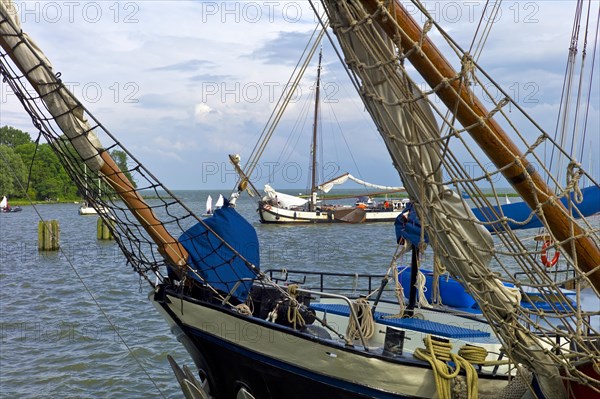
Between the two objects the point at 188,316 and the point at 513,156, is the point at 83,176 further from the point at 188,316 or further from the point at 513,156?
the point at 513,156

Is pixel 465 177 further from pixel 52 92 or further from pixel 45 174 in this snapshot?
pixel 45 174

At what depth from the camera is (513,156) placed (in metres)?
5.40

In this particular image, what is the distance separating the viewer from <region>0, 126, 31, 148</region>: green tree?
380 feet

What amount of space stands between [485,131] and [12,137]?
122 meters

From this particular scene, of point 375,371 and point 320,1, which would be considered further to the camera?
point 375,371

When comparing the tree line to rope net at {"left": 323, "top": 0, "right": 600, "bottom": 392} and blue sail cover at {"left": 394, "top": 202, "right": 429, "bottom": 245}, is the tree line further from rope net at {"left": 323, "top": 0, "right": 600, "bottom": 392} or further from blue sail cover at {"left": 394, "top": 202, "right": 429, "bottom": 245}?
rope net at {"left": 323, "top": 0, "right": 600, "bottom": 392}

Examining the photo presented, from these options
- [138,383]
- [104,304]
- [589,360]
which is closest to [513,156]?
[589,360]

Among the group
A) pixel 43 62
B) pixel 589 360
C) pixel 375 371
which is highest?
pixel 43 62

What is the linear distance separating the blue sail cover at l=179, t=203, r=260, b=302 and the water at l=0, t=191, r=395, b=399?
2.98m

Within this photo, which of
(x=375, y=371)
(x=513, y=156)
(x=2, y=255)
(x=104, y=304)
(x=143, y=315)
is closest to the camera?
(x=513, y=156)

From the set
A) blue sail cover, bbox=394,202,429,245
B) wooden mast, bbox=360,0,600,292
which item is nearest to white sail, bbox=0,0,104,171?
wooden mast, bbox=360,0,600,292

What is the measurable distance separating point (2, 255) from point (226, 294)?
28.6 m

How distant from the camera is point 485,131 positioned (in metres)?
5.48

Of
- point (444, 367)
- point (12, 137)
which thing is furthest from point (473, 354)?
point (12, 137)
